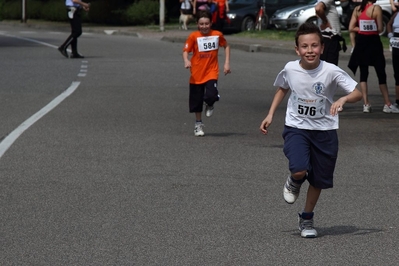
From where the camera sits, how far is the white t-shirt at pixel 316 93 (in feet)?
20.6

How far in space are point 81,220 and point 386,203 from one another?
90.4 inches

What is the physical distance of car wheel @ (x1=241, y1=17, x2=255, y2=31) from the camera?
36.2 metres

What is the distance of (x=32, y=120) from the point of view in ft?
39.5

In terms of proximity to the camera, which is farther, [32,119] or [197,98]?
[32,119]

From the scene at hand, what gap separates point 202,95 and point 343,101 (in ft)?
17.4

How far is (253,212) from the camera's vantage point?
6961 millimetres

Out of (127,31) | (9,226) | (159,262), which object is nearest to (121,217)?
(9,226)

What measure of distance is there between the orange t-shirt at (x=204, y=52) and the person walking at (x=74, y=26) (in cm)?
1239

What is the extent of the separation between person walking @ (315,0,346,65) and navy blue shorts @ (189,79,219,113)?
2.35m

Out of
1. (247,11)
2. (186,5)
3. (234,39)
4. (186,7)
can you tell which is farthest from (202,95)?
(186,7)

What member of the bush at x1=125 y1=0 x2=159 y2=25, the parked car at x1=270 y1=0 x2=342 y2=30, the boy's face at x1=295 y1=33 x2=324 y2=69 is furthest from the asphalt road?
the bush at x1=125 y1=0 x2=159 y2=25

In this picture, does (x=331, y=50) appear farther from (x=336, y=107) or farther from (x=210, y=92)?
(x=336, y=107)

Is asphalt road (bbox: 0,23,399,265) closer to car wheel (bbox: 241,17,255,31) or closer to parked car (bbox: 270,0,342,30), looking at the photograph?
parked car (bbox: 270,0,342,30)

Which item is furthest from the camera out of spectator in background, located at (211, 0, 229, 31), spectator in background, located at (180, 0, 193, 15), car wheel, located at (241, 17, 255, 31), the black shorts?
spectator in background, located at (180, 0, 193, 15)
